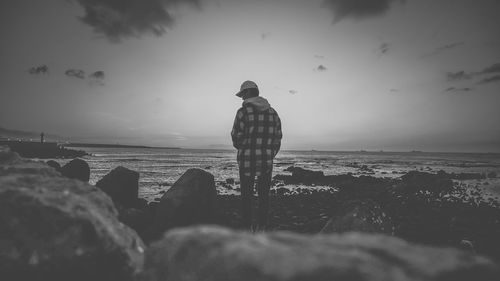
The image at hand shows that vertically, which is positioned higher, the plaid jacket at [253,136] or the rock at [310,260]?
the plaid jacket at [253,136]

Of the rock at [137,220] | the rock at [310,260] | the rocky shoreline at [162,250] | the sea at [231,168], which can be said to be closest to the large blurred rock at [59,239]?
the rocky shoreline at [162,250]

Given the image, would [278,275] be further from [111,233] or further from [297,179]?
[297,179]

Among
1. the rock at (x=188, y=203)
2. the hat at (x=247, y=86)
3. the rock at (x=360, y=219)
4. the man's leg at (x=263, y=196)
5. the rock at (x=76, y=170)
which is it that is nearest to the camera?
the rock at (x=360, y=219)

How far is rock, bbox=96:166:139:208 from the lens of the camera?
7.92m

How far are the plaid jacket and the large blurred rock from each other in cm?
254

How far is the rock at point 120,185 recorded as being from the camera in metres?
7.92

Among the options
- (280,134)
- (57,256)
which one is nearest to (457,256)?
(57,256)

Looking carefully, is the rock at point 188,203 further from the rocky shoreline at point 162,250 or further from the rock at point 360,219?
the rocky shoreline at point 162,250

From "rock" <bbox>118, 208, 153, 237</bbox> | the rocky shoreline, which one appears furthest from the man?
"rock" <bbox>118, 208, 153, 237</bbox>

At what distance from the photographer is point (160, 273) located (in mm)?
1290

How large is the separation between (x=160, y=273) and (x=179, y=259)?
151 millimetres

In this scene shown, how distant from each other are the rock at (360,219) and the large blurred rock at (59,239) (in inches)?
122

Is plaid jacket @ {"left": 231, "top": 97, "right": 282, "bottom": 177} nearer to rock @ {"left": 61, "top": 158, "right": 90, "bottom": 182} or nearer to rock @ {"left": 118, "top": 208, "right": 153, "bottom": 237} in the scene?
rock @ {"left": 118, "top": 208, "right": 153, "bottom": 237}

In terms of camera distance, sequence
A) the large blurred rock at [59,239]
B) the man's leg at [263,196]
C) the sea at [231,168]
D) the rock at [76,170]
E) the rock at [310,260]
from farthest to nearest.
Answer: the sea at [231,168], the rock at [76,170], the man's leg at [263,196], the large blurred rock at [59,239], the rock at [310,260]
